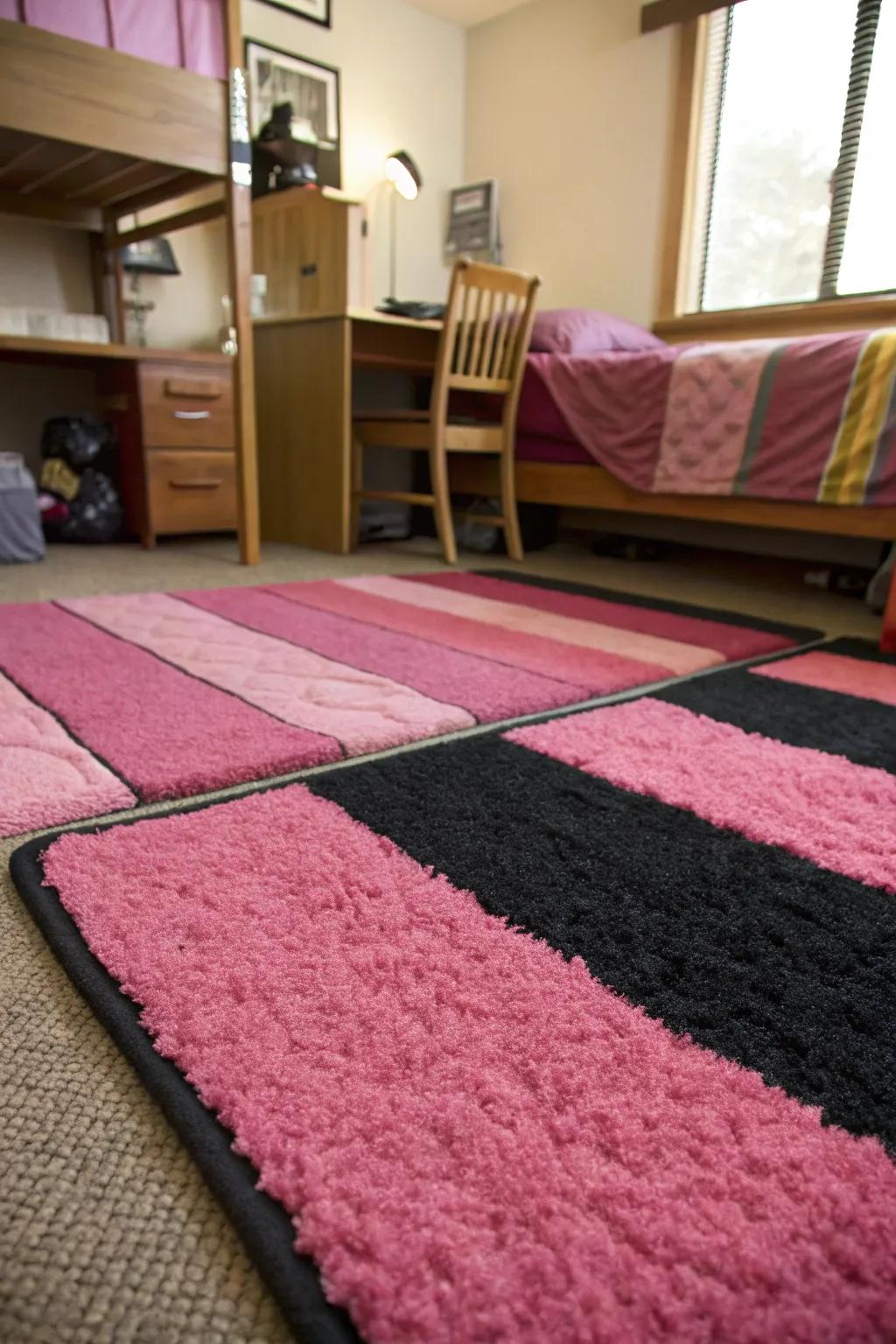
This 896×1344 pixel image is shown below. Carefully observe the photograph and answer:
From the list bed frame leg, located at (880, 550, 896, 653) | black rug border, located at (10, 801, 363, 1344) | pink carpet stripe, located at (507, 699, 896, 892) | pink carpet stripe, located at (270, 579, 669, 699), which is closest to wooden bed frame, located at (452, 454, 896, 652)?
bed frame leg, located at (880, 550, 896, 653)

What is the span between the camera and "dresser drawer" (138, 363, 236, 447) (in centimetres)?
262

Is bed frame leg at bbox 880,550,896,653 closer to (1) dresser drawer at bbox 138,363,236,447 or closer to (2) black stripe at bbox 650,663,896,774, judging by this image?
(2) black stripe at bbox 650,663,896,774

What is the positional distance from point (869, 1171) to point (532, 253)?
4.04 m

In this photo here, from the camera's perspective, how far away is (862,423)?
208cm

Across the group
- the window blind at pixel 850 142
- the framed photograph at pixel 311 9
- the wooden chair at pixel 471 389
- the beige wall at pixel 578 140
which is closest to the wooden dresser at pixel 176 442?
the wooden chair at pixel 471 389

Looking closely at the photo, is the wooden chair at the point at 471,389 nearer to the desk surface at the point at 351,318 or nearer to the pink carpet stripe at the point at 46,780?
the desk surface at the point at 351,318

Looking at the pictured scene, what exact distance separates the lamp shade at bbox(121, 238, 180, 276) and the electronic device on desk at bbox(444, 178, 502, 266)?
4.44 ft

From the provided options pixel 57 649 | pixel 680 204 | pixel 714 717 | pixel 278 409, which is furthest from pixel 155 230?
pixel 714 717

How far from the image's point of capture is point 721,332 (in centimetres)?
329

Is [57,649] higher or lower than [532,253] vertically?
lower

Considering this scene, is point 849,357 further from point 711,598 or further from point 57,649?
point 57,649

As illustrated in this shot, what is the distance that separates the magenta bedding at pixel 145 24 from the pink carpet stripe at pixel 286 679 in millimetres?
1244

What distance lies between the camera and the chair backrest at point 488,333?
2.47 meters

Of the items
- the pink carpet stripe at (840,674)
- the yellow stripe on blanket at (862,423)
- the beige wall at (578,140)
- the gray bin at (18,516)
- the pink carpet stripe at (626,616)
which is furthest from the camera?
the beige wall at (578,140)
